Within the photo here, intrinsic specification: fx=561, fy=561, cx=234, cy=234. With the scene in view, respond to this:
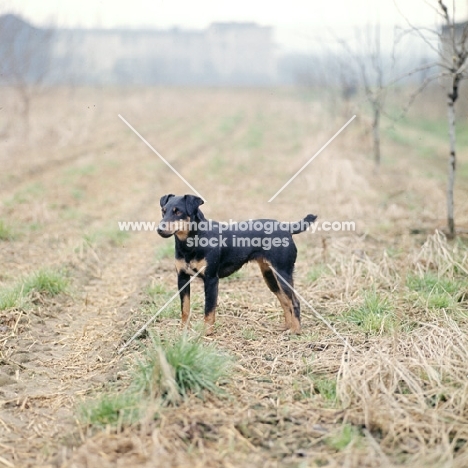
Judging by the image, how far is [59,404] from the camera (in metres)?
4.19

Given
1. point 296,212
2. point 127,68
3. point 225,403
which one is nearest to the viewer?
point 225,403

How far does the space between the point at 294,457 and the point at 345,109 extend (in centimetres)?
1833

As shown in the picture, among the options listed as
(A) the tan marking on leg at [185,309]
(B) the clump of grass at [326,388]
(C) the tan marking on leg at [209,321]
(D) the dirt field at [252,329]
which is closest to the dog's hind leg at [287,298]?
(D) the dirt field at [252,329]

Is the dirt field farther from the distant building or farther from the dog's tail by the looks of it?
the distant building

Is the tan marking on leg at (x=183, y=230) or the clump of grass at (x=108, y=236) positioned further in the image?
the clump of grass at (x=108, y=236)

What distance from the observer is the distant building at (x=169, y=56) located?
26359 mm

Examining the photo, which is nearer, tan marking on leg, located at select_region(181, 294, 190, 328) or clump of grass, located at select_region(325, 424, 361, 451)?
clump of grass, located at select_region(325, 424, 361, 451)

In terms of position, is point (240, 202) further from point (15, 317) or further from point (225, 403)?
point (225, 403)

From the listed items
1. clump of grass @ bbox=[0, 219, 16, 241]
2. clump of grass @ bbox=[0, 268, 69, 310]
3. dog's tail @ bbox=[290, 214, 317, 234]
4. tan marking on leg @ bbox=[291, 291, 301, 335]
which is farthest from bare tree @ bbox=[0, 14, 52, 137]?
tan marking on leg @ bbox=[291, 291, 301, 335]

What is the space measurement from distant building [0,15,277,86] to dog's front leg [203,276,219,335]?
15762mm

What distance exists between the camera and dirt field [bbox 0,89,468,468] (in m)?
3.51

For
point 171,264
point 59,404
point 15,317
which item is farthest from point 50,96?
point 59,404

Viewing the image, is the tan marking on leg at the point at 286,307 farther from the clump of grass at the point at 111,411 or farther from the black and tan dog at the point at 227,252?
the clump of grass at the point at 111,411

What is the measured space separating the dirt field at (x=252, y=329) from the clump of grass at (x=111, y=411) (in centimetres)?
4
